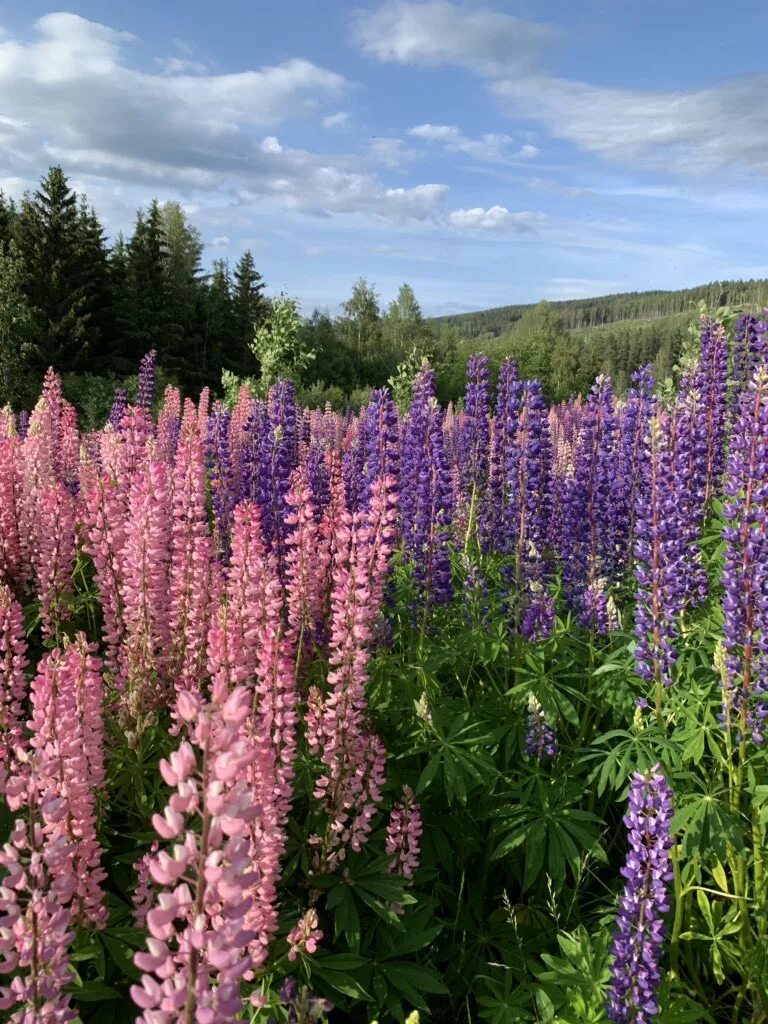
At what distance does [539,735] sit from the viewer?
14.7 feet

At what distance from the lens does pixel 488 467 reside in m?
7.55

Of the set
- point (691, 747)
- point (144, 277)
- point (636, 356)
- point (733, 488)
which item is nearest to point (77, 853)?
point (691, 747)

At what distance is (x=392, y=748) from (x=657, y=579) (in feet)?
6.01

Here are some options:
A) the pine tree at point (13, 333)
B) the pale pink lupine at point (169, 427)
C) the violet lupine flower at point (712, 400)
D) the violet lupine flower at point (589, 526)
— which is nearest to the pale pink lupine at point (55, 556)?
the pale pink lupine at point (169, 427)

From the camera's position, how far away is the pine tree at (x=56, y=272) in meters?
39.2

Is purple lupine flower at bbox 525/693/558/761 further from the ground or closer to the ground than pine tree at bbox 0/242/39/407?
closer to the ground

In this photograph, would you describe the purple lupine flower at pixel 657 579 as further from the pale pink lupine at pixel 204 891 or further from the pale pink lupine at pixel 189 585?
the pale pink lupine at pixel 204 891

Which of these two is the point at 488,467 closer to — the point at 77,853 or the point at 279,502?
the point at 279,502

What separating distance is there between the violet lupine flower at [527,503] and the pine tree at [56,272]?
124 ft

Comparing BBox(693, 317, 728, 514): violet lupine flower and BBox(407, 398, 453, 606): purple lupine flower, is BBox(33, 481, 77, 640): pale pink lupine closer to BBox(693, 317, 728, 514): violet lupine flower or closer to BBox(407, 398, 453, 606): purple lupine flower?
BBox(407, 398, 453, 606): purple lupine flower

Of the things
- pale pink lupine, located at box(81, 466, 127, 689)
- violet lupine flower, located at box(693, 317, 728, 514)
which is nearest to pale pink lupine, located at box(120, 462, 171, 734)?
pale pink lupine, located at box(81, 466, 127, 689)

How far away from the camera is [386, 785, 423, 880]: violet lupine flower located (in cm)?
351

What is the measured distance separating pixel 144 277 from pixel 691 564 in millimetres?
44392

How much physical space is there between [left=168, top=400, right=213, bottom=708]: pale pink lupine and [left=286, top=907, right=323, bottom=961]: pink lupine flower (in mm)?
1307
